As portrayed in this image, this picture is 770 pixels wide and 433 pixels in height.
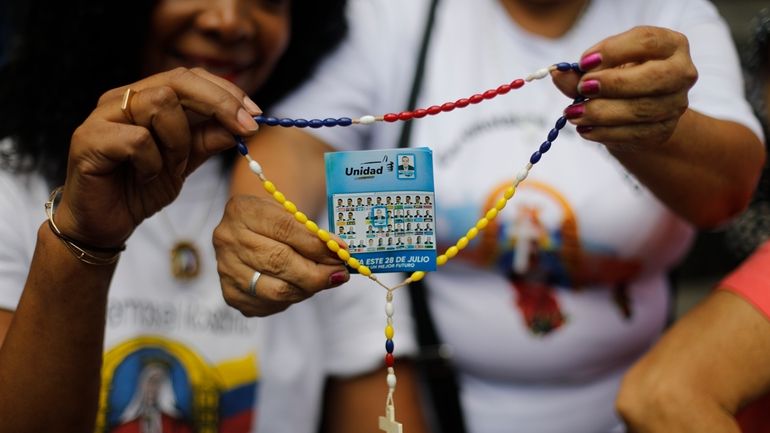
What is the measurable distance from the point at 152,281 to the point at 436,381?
24.0 inches

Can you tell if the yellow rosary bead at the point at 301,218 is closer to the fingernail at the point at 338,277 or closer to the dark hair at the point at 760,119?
the fingernail at the point at 338,277

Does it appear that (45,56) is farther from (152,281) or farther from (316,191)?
(316,191)

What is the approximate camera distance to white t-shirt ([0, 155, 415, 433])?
1704mm

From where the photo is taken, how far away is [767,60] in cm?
181

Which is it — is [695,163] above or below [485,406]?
above

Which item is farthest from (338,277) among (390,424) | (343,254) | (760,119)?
(760,119)

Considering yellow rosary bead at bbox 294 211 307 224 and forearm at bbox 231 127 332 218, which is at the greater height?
forearm at bbox 231 127 332 218

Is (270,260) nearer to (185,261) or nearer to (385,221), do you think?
(385,221)

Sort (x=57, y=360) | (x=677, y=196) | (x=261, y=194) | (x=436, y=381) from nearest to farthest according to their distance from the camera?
(x=57, y=360)
(x=677, y=196)
(x=261, y=194)
(x=436, y=381)

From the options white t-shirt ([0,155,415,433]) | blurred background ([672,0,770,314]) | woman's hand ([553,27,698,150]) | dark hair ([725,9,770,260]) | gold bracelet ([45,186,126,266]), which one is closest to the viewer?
woman's hand ([553,27,698,150])

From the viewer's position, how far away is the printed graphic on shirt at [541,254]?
172cm

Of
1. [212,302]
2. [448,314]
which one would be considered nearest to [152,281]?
[212,302]

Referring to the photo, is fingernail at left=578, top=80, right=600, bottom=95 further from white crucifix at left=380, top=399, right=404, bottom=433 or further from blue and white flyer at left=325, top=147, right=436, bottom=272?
white crucifix at left=380, top=399, right=404, bottom=433

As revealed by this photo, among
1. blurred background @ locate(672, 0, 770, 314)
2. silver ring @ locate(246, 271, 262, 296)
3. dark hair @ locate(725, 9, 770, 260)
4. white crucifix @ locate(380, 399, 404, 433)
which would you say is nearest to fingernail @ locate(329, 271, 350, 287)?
silver ring @ locate(246, 271, 262, 296)
